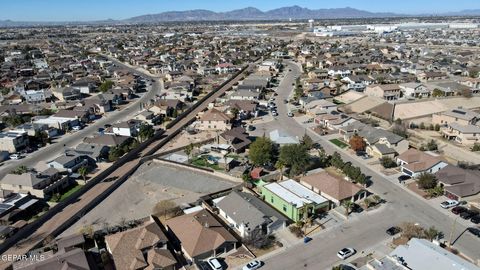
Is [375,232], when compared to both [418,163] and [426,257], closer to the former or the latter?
[426,257]

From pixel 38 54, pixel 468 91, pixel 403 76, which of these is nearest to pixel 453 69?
pixel 403 76

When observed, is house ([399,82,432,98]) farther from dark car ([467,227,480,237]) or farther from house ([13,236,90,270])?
house ([13,236,90,270])

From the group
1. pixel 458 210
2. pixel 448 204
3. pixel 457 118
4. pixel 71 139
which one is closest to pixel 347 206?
pixel 448 204

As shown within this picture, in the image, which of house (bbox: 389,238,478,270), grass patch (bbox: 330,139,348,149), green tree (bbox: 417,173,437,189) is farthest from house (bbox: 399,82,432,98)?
house (bbox: 389,238,478,270)

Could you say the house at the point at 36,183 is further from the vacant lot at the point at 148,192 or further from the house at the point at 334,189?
the house at the point at 334,189

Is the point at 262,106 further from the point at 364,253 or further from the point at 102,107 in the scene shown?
the point at 364,253

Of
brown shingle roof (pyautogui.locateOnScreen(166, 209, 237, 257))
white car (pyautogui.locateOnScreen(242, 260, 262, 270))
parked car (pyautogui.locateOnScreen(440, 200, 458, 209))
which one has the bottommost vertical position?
white car (pyautogui.locateOnScreen(242, 260, 262, 270))
